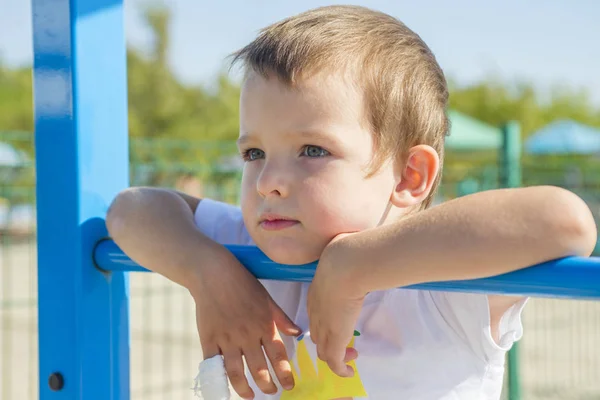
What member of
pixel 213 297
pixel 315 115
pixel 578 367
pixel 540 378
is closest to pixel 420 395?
pixel 213 297

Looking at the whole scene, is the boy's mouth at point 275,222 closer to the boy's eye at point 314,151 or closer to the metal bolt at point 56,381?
Answer: the boy's eye at point 314,151

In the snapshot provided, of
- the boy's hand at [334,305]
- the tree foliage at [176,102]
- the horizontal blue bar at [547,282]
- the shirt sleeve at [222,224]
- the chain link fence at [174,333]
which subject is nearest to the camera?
the horizontal blue bar at [547,282]

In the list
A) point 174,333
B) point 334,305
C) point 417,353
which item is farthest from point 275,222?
point 174,333

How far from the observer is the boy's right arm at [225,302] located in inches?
44.4

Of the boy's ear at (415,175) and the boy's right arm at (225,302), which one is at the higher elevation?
the boy's ear at (415,175)

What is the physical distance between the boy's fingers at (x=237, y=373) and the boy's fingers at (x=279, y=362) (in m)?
0.04

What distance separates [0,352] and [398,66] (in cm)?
542

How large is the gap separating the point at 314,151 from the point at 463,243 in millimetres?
333

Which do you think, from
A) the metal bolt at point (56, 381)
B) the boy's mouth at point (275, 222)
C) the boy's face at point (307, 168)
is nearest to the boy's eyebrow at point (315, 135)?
the boy's face at point (307, 168)

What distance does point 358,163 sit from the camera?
1159 mm

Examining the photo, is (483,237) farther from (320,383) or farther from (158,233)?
(158,233)

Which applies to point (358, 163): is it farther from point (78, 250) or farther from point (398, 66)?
point (78, 250)

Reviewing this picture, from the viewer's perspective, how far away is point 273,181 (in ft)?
3.66

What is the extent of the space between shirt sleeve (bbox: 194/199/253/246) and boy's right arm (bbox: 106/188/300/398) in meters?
0.19
